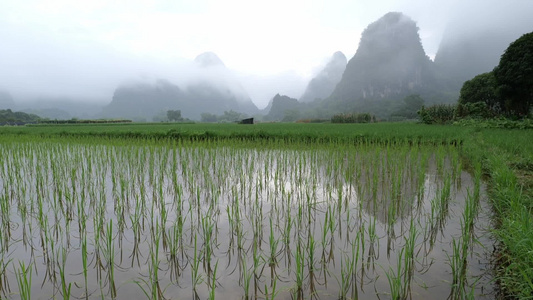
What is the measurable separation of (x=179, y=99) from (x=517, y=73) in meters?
174

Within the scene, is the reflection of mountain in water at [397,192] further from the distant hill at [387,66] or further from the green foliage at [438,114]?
the distant hill at [387,66]

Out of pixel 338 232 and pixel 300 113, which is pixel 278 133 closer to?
pixel 338 232

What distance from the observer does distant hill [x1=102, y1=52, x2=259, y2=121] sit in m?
164

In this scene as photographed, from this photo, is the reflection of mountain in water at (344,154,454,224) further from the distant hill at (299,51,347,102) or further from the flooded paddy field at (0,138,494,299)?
the distant hill at (299,51,347,102)

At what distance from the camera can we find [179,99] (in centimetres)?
17475

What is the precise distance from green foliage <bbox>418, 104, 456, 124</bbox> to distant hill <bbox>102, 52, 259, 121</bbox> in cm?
15073

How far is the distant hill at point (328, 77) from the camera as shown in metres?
148

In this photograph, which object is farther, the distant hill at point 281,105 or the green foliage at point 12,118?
the distant hill at point 281,105

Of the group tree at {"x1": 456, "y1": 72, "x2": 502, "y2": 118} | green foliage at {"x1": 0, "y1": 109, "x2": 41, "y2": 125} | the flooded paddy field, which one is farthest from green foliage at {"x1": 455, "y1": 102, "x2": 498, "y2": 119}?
green foliage at {"x1": 0, "y1": 109, "x2": 41, "y2": 125}

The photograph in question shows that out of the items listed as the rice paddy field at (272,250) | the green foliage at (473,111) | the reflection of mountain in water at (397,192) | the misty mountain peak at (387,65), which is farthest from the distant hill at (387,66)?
the rice paddy field at (272,250)

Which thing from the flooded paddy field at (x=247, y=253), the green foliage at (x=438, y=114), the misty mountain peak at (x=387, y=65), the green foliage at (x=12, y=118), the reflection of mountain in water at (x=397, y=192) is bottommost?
the flooded paddy field at (x=247, y=253)

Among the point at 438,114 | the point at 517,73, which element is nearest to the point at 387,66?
the point at 438,114

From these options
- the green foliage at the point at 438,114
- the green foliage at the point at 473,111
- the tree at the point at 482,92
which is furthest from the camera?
the tree at the point at 482,92

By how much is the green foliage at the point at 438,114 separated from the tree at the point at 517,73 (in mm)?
3470
